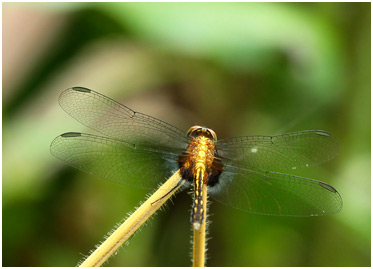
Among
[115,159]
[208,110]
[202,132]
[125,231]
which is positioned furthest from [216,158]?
[208,110]

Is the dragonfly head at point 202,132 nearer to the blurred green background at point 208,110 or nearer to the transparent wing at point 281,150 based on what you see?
the transparent wing at point 281,150

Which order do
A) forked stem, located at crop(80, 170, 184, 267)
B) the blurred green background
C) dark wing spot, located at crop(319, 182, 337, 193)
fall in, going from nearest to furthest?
forked stem, located at crop(80, 170, 184, 267) → dark wing spot, located at crop(319, 182, 337, 193) → the blurred green background

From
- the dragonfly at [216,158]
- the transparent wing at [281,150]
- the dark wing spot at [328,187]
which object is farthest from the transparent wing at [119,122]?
the dark wing spot at [328,187]

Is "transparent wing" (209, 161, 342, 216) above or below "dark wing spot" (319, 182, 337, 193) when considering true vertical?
below

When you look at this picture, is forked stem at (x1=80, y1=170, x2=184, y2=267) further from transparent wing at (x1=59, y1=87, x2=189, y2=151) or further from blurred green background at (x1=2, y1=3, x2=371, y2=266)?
blurred green background at (x1=2, y1=3, x2=371, y2=266)

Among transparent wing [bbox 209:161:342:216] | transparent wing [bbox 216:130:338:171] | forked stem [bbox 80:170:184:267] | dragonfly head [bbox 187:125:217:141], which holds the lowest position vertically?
forked stem [bbox 80:170:184:267]

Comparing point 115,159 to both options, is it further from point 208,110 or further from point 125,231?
point 208,110

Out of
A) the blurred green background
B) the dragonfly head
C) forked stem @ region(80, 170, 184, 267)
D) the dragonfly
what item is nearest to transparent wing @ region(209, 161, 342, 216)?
the dragonfly
